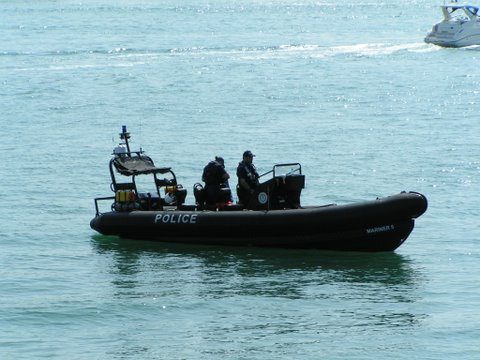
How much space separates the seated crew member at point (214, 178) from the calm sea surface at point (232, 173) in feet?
3.45

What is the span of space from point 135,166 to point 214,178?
162 centimetres

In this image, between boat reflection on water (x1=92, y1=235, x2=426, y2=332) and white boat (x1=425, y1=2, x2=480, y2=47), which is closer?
boat reflection on water (x1=92, y1=235, x2=426, y2=332)

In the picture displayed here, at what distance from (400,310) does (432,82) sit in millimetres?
31414

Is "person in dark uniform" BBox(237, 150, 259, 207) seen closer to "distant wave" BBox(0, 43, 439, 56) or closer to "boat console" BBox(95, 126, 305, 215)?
"boat console" BBox(95, 126, 305, 215)

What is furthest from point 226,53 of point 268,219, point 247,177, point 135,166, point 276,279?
point 276,279

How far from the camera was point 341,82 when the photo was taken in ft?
151

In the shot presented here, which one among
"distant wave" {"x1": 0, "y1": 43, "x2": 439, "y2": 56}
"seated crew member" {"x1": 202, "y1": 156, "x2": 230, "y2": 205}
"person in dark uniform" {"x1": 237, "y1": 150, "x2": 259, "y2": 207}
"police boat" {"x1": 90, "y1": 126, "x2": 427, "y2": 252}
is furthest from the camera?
"distant wave" {"x1": 0, "y1": 43, "x2": 439, "y2": 56}

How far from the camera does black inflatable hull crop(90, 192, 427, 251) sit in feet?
61.1

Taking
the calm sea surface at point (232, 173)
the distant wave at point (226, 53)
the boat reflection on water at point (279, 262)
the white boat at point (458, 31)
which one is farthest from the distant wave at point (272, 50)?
the boat reflection on water at point (279, 262)

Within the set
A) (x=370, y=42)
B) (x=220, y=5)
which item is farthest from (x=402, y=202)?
(x=220, y=5)

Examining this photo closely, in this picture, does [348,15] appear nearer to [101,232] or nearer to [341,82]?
[341,82]

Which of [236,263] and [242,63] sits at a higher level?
[242,63]

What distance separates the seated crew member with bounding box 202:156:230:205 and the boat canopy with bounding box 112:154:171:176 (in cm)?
92

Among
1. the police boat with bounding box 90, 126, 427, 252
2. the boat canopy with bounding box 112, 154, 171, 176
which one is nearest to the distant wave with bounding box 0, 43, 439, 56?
the boat canopy with bounding box 112, 154, 171, 176
